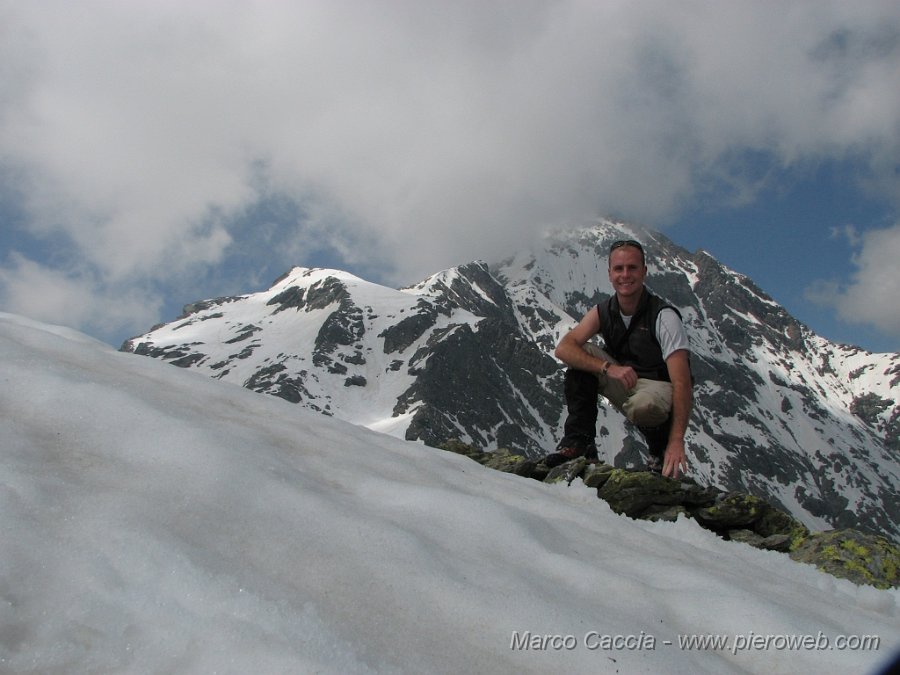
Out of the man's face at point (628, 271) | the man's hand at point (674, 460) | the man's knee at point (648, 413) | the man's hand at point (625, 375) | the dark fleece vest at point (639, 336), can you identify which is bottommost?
the man's hand at point (674, 460)

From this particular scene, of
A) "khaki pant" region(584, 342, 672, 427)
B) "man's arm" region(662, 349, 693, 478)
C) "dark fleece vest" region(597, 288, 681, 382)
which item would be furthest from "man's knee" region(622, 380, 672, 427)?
"dark fleece vest" region(597, 288, 681, 382)

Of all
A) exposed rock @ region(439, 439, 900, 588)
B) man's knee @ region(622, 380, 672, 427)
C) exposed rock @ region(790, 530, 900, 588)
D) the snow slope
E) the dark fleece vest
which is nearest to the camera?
the snow slope

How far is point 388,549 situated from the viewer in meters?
2.81

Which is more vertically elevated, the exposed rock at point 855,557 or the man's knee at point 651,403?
the man's knee at point 651,403

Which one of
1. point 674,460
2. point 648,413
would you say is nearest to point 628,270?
point 648,413

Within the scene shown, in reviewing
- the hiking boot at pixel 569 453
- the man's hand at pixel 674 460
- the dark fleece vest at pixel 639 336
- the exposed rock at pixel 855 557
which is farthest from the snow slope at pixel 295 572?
the hiking boot at pixel 569 453

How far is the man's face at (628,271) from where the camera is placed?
6746mm

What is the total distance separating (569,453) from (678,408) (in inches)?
70.6

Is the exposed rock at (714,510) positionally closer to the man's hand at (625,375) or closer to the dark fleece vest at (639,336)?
the man's hand at (625,375)

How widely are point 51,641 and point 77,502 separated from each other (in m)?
0.76

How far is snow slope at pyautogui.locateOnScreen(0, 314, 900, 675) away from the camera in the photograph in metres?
1.97

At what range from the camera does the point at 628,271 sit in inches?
265

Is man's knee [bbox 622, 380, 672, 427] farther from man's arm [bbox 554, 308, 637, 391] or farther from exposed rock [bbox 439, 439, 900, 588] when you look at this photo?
exposed rock [bbox 439, 439, 900, 588]

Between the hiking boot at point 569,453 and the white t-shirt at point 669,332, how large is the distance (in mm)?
1676
